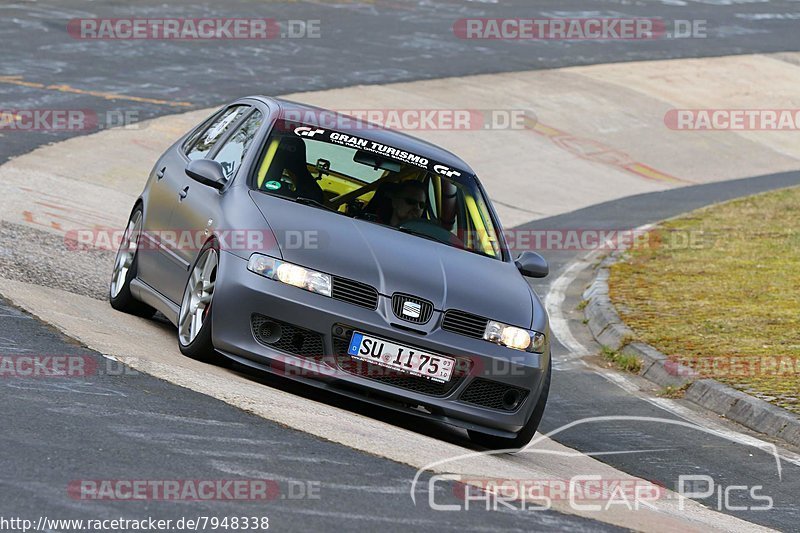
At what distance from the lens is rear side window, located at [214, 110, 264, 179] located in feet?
28.5

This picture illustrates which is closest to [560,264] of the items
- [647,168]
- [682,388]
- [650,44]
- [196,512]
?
[682,388]

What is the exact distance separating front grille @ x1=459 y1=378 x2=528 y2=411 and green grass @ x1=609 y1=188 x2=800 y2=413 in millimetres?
2741

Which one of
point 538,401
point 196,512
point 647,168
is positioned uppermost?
point 196,512

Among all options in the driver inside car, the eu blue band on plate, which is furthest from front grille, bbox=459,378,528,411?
the driver inside car

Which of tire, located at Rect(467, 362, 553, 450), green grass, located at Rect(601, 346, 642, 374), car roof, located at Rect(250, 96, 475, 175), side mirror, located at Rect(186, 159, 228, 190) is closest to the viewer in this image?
tire, located at Rect(467, 362, 553, 450)

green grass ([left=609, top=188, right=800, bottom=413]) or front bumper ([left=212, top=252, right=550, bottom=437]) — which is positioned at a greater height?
front bumper ([left=212, top=252, right=550, bottom=437])

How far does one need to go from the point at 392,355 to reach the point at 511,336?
707 millimetres

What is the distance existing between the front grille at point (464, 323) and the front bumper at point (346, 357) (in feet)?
0.13

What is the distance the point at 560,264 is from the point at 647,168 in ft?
24.5

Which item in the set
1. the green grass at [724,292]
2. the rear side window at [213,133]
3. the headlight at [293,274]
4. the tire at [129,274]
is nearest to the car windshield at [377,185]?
the rear side window at [213,133]

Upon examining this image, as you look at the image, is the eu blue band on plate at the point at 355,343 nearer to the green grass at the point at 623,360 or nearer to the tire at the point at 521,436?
the tire at the point at 521,436

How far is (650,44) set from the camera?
107 ft

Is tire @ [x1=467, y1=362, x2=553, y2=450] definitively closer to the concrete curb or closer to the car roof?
the car roof

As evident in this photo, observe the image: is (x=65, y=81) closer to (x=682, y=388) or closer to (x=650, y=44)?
(x=682, y=388)
